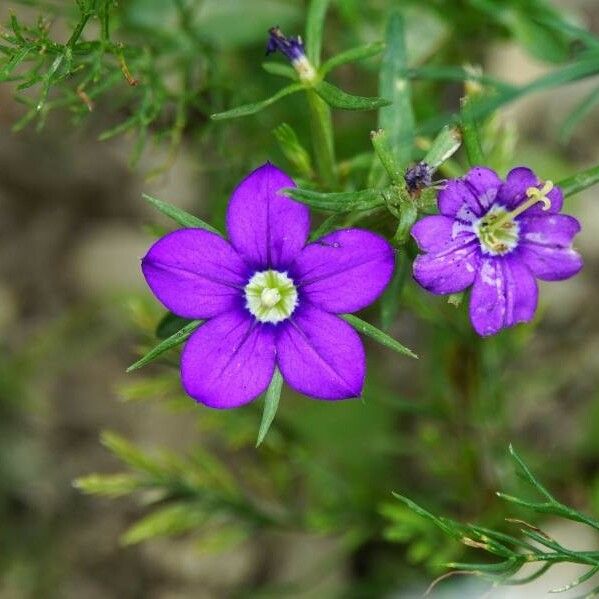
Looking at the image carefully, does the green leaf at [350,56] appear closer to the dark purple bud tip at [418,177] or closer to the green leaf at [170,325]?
the dark purple bud tip at [418,177]

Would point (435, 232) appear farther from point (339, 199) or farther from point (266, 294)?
point (266, 294)

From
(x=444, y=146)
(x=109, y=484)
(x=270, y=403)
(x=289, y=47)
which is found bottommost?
(x=109, y=484)

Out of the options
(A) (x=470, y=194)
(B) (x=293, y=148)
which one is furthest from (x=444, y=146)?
(B) (x=293, y=148)

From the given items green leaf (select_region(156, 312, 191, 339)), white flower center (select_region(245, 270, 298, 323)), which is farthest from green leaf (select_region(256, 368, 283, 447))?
green leaf (select_region(156, 312, 191, 339))

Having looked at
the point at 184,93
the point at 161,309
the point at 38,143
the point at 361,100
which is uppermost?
the point at 361,100

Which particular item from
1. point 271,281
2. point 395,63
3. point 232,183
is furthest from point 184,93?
point 271,281

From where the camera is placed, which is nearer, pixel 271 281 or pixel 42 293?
pixel 271 281

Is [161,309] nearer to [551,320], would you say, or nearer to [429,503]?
[429,503]
